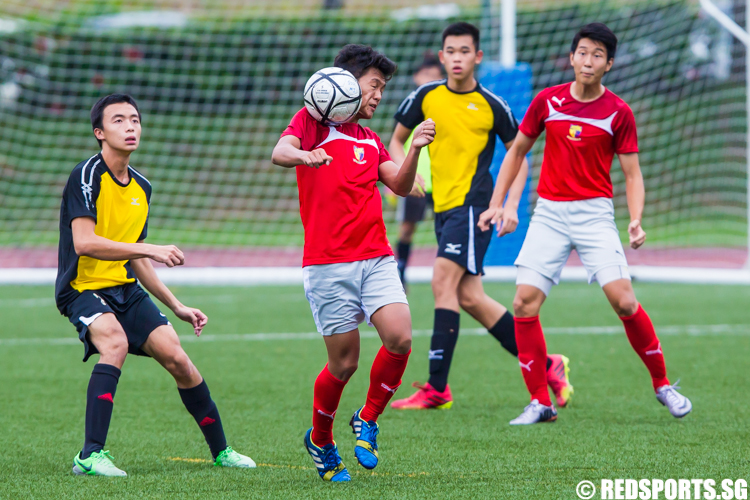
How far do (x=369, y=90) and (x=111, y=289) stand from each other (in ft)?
4.56

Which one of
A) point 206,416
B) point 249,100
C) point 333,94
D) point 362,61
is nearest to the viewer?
point 333,94

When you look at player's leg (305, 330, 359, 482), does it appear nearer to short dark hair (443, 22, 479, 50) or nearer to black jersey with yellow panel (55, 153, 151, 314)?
black jersey with yellow panel (55, 153, 151, 314)

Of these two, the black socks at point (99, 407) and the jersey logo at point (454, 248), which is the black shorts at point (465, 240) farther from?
the black socks at point (99, 407)

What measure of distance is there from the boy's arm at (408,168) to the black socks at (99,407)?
1376 millimetres

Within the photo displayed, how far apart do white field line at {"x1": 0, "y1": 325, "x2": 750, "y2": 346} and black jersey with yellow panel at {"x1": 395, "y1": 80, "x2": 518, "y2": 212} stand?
2.77 metres

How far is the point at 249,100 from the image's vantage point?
645 inches

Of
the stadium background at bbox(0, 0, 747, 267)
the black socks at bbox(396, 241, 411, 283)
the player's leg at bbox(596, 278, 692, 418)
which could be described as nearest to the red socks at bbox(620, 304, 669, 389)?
the player's leg at bbox(596, 278, 692, 418)

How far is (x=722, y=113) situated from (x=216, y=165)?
8.77 meters

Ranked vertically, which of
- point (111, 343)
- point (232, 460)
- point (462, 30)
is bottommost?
point (232, 460)

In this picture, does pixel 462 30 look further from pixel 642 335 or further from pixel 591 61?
pixel 642 335

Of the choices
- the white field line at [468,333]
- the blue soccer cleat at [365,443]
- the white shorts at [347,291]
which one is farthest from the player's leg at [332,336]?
the white field line at [468,333]

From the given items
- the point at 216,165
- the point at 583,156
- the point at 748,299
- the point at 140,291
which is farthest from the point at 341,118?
the point at 216,165

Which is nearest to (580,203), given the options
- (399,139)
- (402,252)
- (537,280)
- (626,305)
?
(537,280)

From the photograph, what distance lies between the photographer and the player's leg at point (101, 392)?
3.87 meters
